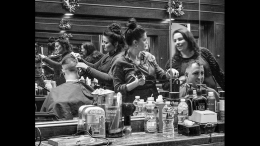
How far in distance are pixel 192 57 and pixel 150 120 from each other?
768 mm

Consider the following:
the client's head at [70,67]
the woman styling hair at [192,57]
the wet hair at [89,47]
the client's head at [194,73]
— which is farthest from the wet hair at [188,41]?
the client's head at [70,67]

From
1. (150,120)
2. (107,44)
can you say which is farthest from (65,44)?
(150,120)

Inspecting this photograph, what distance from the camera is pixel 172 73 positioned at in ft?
9.24

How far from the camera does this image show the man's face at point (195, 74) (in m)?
2.91

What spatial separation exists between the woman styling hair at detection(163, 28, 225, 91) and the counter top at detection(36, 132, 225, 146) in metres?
0.53

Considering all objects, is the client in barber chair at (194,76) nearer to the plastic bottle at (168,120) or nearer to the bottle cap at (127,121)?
the plastic bottle at (168,120)

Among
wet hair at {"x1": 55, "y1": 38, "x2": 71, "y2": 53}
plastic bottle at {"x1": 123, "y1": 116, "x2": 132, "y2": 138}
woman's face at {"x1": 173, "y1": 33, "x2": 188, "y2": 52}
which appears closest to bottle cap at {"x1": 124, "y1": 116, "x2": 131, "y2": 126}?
plastic bottle at {"x1": 123, "y1": 116, "x2": 132, "y2": 138}

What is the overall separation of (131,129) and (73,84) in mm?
569

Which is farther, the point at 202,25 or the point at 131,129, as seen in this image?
the point at 202,25
